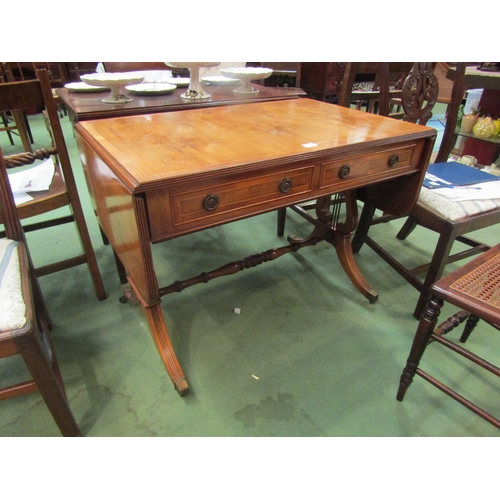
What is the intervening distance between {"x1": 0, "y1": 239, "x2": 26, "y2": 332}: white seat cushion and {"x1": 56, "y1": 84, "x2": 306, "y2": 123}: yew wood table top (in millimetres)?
549

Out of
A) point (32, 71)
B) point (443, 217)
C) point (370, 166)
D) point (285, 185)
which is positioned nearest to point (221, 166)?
point (285, 185)

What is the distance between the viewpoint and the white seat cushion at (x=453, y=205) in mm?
1349

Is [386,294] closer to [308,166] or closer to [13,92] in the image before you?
[308,166]

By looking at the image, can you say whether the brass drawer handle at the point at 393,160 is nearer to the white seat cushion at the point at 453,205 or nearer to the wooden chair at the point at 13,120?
the white seat cushion at the point at 453,205

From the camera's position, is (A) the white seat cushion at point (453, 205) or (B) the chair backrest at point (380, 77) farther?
(B) the chair backrest at point (380, 77)

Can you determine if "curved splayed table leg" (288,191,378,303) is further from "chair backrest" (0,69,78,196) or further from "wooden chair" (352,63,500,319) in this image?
"chair backrest" (0,69,78,196)

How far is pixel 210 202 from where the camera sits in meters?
0.91

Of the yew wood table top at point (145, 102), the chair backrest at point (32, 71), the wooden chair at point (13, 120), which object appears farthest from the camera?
the chair backrest at point (32, 71)

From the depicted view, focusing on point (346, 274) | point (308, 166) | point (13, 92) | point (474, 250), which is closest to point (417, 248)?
point (474, 250)

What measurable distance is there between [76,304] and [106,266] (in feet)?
1.02

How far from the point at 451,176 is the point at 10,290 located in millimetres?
1774

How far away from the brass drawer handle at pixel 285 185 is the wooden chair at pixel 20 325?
0.73 metres

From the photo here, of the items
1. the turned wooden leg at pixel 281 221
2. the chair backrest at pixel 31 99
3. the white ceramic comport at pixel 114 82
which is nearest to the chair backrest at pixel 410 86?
the turned wooden leg at pixel 281 221

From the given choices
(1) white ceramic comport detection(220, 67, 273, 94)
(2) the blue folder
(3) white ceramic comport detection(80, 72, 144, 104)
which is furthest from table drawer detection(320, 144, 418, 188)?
(3) white ceramic comport detection(80, 72, 144, 104)
